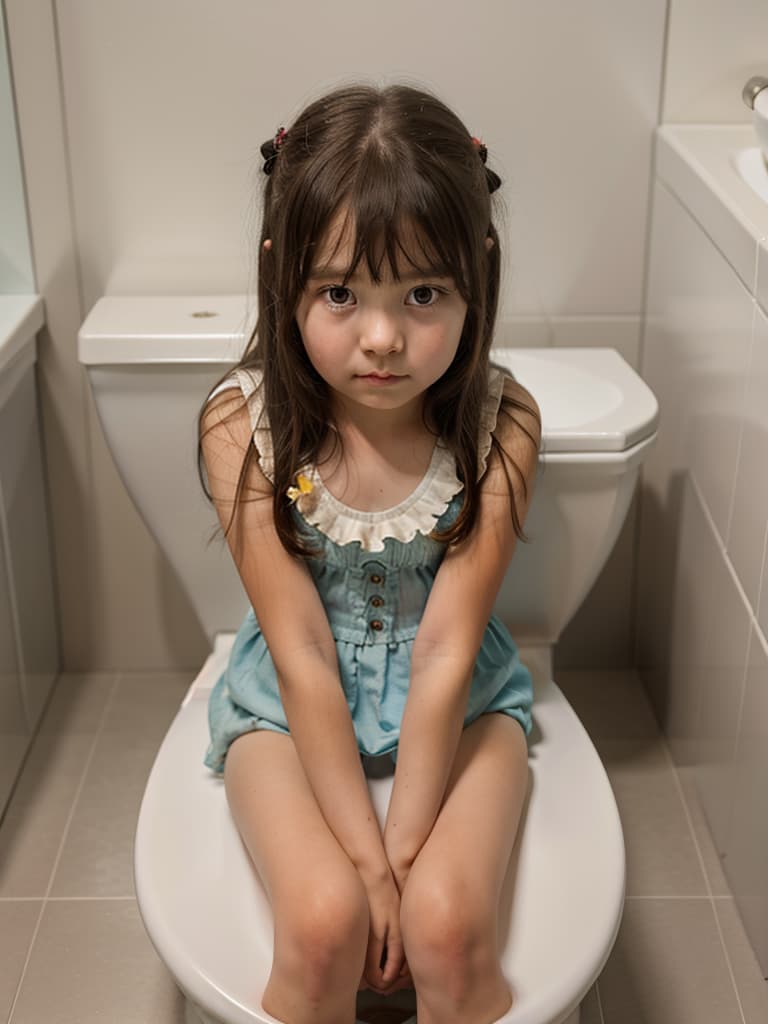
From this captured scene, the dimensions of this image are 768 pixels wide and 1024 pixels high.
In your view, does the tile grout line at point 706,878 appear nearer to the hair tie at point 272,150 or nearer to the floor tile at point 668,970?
the floor tile at point 668,970

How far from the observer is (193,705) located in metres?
1.26

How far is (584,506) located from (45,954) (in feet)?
2.40

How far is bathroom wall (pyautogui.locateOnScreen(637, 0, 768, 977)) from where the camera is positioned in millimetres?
1277

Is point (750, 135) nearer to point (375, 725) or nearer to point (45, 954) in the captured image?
point (375, 725)

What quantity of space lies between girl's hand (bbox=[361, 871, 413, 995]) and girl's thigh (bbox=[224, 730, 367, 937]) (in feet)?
0.08

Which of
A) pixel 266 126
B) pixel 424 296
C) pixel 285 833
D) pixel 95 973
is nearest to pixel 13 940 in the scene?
pixel 95 973

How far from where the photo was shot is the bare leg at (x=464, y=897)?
0.93m

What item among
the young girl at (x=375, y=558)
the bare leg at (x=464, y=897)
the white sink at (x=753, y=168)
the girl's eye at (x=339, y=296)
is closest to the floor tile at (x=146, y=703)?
the young girl at (x=375, y=558)

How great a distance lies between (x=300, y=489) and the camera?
1.16m

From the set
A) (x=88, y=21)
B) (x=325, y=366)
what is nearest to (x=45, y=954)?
(x=325, y=366)

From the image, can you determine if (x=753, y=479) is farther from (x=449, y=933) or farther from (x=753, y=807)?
(x=449, y=933)

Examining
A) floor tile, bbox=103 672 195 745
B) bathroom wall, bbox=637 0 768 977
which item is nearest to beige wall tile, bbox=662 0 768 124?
bathroom wall, bbox=637 0 768 977

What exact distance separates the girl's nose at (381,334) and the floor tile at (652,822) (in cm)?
76

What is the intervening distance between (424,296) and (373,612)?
1.03 ft
